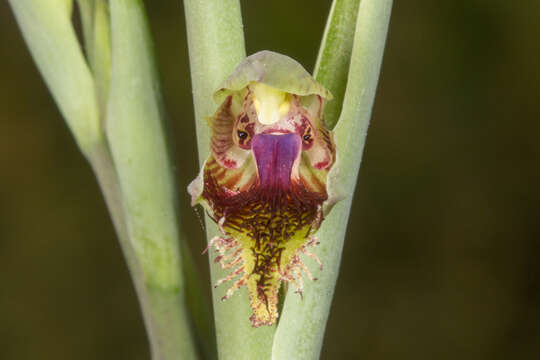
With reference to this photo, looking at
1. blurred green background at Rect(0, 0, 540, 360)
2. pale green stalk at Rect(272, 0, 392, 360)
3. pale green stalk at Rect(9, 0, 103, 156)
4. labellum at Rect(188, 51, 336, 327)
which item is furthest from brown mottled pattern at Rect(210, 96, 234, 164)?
Result: blurred green background at Rect(0, 0, 540, 360)

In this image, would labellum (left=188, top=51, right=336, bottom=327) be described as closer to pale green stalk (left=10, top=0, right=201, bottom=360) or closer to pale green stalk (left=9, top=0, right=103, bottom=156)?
pale green stalk (left=10, top=0, right=201, bottom=360)

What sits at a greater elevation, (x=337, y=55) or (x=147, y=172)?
(x=337, y=55)

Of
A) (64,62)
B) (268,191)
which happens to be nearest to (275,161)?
(268,191)

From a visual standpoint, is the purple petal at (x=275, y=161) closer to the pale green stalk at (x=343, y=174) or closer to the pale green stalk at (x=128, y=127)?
the pale green stalk at (x=343, y=174)

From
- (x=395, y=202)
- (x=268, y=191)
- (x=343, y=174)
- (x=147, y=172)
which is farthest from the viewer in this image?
(x=395, y=202)

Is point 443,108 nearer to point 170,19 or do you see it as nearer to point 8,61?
point 170,19

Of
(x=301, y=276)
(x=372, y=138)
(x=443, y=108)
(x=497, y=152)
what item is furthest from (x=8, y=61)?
(x=301, y=276)

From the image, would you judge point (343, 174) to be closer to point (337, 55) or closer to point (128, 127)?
point (337, 55)
